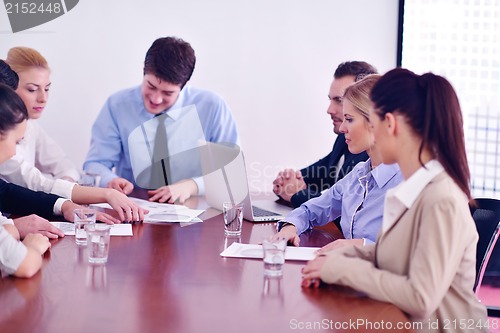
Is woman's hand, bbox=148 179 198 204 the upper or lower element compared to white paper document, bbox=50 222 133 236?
lower

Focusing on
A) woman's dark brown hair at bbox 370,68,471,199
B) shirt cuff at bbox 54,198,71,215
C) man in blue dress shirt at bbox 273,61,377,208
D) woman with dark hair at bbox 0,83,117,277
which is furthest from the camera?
man in blue dress shirt at bbox 273,61,377,208

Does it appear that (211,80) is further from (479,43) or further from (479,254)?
(479,254)

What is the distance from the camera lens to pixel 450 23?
4.55 metres

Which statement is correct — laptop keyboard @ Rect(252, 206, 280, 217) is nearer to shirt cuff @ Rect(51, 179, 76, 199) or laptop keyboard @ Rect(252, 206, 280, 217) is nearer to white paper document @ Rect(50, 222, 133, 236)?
white paper document @ Rect(50, 222, 133, 236)

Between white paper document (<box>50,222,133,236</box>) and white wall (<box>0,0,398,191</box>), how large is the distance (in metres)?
2.16

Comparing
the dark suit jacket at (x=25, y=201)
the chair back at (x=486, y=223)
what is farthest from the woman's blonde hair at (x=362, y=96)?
the dark suit jacket at (x=25, y=201)

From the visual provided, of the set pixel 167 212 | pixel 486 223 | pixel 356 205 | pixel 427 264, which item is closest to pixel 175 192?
pixel 167 212

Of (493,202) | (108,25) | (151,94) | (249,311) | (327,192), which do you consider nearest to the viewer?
(249,311)

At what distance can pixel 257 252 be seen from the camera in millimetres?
2158

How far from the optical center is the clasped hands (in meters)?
3.22

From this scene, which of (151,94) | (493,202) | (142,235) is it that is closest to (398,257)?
(493,202)

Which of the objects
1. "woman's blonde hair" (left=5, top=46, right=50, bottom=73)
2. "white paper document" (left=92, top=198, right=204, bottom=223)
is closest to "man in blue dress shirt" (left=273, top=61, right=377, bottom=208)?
"white paper document" (left=92, top=198, right=204, bottom=223)

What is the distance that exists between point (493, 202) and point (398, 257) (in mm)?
872

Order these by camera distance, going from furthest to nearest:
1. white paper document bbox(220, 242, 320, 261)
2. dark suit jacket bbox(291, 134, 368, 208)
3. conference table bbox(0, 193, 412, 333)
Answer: dark suit jacket bbox(291, 134, 368, 208)
white paper document bbox(220, 242, 320, 261)
conference table bbox(0, 193, 412, 333)
